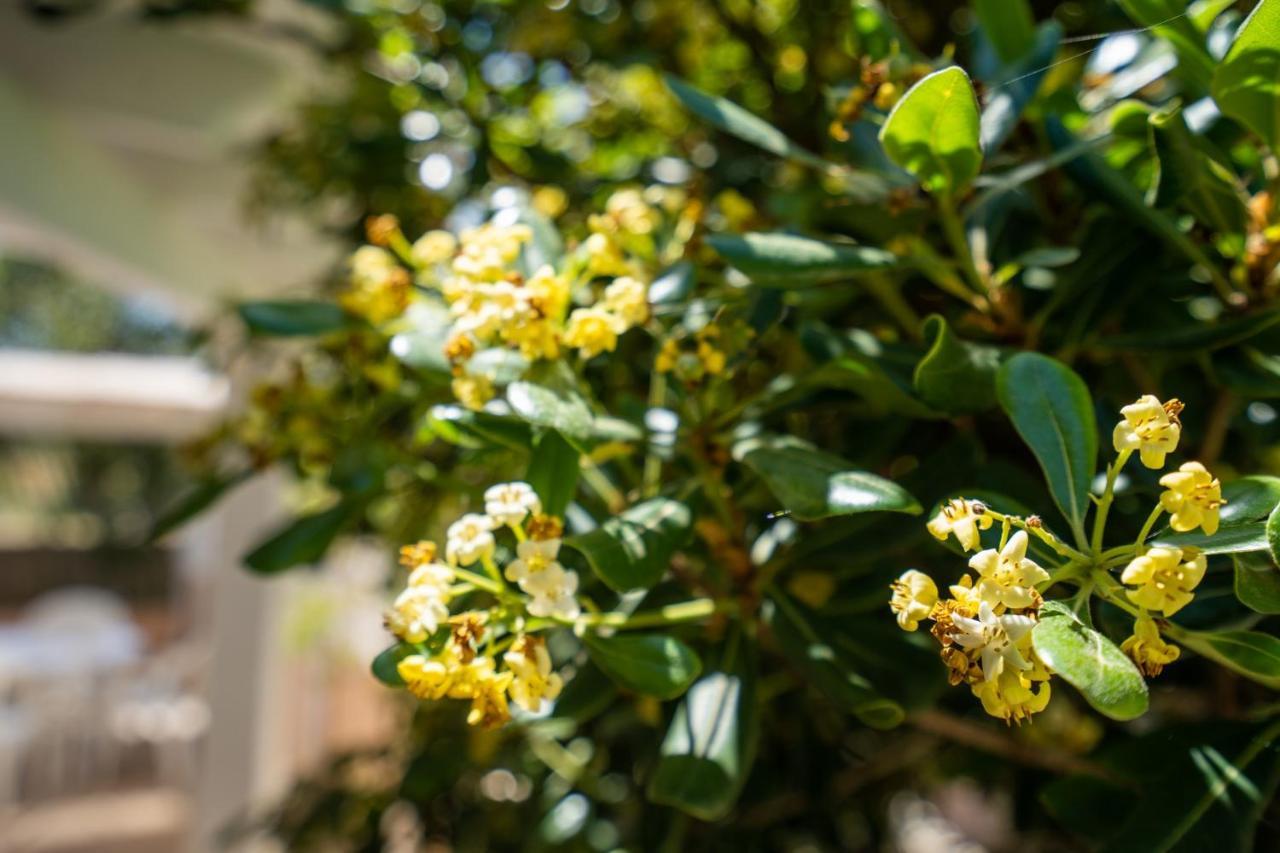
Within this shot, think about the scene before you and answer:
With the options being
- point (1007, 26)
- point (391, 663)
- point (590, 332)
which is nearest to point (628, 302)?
point (590, 332)

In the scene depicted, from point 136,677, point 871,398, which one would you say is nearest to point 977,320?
point 871,398

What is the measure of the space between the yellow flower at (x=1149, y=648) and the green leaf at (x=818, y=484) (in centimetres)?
11

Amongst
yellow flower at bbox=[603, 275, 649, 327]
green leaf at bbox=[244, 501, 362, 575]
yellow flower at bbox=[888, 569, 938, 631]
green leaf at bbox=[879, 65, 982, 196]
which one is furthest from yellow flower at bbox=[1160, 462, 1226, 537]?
green leaf at bbox=[244, 501, 362, 575]

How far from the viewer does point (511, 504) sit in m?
0.61

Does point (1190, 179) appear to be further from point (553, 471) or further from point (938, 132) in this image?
point (553, 471)

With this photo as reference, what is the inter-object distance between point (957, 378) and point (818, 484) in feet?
0.33

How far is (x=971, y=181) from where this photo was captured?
660mm

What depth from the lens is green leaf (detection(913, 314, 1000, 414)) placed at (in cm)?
61

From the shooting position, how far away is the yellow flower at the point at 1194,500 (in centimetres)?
45

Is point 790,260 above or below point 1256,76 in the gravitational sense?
below

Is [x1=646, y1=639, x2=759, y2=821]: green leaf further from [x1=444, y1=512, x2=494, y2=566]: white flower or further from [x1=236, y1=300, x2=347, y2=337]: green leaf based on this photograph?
[x1=236, y1=300, x2=347, y2=337]: green leaf

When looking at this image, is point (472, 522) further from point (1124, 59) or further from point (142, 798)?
point (142, 798)

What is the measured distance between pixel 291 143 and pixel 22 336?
7798 mm

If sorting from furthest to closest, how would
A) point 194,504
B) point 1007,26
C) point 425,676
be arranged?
point 194,504, point 1007,26, point 425,676
